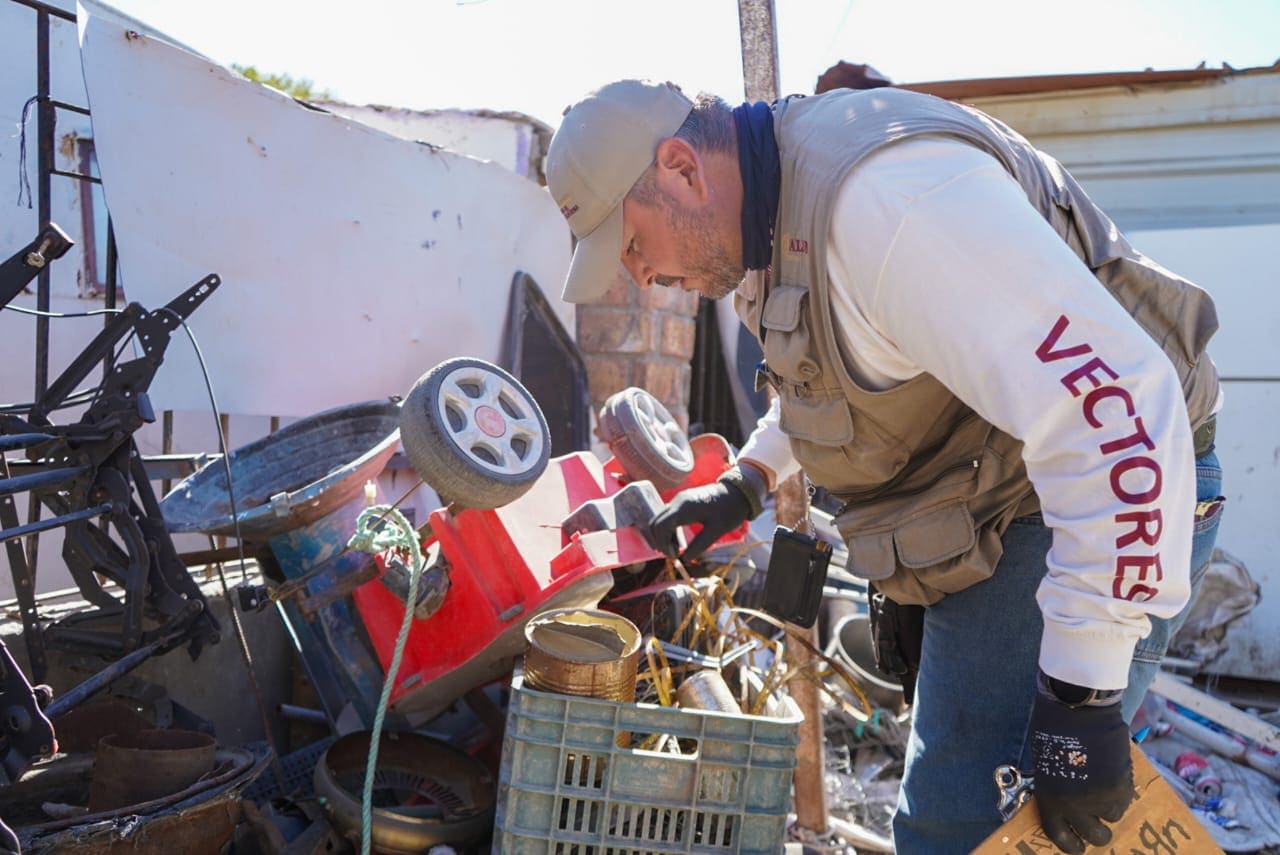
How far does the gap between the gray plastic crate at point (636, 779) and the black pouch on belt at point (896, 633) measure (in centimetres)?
32

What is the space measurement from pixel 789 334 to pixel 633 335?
3607 millimetres

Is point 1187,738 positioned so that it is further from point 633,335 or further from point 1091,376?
point 1091,376

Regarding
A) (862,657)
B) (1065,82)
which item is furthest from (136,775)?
(1065,82)

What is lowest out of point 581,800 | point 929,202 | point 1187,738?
point 1187,738

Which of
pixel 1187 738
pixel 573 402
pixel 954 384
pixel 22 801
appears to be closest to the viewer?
pixel 954 384

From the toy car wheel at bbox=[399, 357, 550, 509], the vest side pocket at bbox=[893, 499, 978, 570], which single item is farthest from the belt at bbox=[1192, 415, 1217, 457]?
the toy car wheel at bbox=[399, 357, 550, 509]

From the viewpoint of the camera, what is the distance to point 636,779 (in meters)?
1.86

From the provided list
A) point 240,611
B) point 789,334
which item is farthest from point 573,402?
point 789,334

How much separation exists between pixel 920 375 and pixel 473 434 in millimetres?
1162

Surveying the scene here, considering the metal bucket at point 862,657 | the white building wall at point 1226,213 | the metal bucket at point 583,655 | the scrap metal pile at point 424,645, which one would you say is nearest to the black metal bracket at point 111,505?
the scrap metal pile at point 424,645

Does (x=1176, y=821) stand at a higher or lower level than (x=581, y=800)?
higher

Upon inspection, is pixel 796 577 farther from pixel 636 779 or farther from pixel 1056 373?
pixel 1056 373

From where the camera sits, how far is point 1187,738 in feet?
13.2

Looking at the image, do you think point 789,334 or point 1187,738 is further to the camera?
point 1187,738
